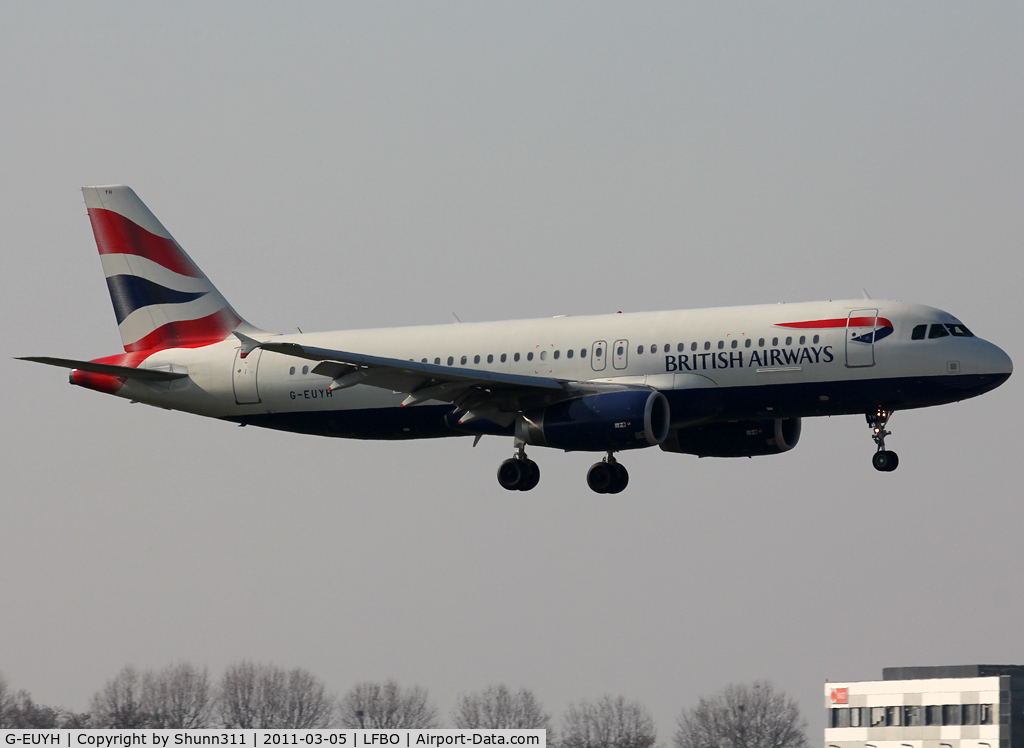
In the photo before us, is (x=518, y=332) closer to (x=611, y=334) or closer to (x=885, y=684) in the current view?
(x=611, y=334)

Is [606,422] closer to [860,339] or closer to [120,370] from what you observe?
[860,339]

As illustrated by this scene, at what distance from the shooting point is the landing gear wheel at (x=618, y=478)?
186 ft

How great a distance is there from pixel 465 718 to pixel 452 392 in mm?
33010

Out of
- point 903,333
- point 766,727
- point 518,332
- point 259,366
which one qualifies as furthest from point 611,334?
point 766,727

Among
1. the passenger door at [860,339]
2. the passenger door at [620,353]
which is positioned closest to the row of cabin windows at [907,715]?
the passenger door at [860,339]

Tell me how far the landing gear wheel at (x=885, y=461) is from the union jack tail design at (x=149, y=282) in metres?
23.2

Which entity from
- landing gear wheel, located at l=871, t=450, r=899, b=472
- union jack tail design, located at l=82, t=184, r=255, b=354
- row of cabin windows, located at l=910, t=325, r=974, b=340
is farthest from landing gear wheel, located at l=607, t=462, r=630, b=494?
union jack tail design, located at l=82, t=184, r=255, b=354

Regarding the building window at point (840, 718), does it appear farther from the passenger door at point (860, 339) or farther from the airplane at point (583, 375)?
the passenger door at point (860, 339)

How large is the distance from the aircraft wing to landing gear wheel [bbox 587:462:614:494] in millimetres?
3720

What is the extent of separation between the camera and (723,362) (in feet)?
172

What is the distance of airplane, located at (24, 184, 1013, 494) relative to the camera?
170 feet

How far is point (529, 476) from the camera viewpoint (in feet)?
184

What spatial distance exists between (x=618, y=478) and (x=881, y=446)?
8.55 metres

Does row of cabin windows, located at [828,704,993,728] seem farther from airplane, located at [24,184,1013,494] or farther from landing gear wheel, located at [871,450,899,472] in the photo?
landing gear wheel, located at [871,450,899,472]
